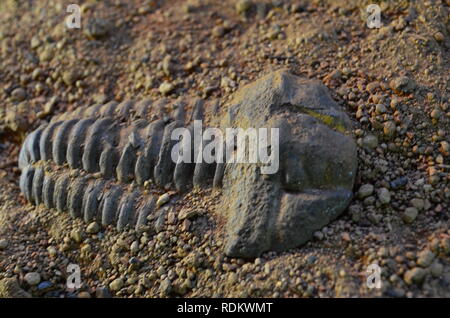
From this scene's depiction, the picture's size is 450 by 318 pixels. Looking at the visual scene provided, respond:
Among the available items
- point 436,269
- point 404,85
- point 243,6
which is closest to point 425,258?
point 436,269

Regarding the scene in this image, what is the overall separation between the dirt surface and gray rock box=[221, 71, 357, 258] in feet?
0.21

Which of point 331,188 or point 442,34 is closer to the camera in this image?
point 331,188

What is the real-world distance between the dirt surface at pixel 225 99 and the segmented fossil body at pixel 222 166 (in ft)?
0.25

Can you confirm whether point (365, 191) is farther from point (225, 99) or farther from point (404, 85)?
point (225, 99)

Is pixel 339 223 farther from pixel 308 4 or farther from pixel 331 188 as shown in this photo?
pixel 308 4

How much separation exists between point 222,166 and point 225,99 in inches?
17.2

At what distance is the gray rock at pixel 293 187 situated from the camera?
2285mm

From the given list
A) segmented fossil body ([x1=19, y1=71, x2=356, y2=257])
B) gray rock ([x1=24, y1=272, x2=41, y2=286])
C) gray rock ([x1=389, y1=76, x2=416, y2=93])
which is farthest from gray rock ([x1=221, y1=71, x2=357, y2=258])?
gray rock ([x1=24, y1=272, x2=41, y2=286])

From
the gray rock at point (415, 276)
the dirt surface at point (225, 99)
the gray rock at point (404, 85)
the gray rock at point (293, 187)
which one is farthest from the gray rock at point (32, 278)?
the gray rock at point (404, 85)

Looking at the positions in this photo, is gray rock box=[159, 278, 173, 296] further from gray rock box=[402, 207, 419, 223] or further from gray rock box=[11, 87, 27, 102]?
gray rock box=[11, 87, 27, 102]

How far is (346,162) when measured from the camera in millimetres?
2316

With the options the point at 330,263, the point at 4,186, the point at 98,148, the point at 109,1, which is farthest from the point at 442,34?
the point at 4,186

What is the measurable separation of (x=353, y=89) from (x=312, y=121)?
1.21ft

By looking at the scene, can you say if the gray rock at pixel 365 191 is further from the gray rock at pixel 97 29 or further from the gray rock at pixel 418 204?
the gray rock at pixel 97 29
